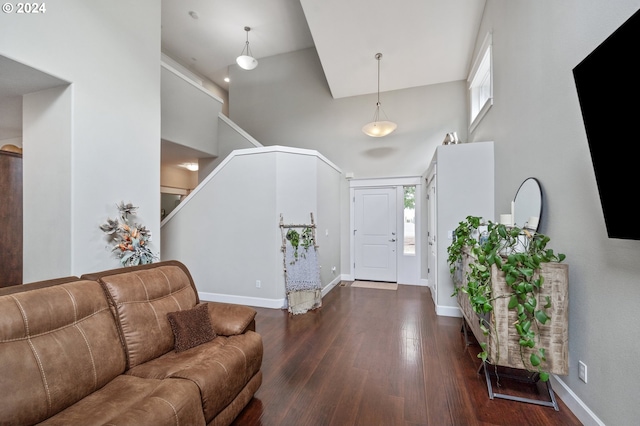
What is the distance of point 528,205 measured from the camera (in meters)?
2.53

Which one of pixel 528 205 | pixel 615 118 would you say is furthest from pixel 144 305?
pixel 528 205

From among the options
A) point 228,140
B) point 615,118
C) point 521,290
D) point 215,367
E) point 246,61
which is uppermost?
point 246,61

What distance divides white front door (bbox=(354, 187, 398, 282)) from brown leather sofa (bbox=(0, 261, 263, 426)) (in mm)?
4109

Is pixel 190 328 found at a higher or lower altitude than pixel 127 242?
lower

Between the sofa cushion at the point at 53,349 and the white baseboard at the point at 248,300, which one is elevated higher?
the sofa cushion at the point at 53,349

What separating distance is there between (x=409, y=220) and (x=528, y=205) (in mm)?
3228

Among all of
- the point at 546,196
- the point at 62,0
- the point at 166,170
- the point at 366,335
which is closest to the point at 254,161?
the point at 62,0

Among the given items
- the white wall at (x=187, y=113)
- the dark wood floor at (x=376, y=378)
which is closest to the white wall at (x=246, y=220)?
the dark wood floor at (x=376, y=378)

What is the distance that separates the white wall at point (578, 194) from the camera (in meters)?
1.51

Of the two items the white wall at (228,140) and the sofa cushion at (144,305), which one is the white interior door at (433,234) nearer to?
the sofa cushion at (144,305)

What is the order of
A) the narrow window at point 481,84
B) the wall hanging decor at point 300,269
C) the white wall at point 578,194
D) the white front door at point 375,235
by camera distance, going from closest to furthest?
1. the white wall at point 578,194
2. the narrow window at point 481,84
3. the wall hanging decor at point 300,269
4. the white front door at point 375,235

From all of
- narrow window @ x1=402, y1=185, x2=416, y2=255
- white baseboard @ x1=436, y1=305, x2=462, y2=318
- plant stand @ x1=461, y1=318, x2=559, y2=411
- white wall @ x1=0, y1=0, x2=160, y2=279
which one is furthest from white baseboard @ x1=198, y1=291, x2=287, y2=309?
narrow window @ x1=402, y1=185, x2=416, y2=255

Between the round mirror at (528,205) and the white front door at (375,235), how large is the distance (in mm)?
3093

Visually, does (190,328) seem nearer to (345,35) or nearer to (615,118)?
(615,118)
